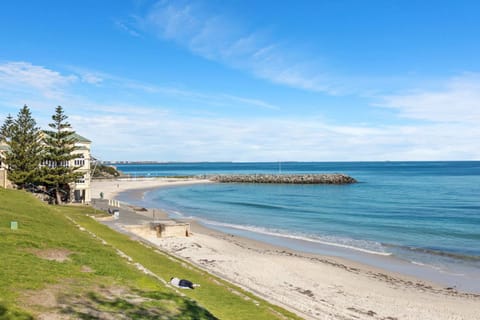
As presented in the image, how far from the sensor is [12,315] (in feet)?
26.1

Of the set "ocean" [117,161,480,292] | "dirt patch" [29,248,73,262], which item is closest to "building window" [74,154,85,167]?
"ocean" [117,161,480,292]

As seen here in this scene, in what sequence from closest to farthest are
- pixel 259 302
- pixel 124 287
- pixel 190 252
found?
pixel 124 287 → pixel 259 302 → pixel 190 252

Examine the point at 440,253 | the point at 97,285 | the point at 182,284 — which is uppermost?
the point at 97,285

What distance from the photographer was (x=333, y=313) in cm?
1402

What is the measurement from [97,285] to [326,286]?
34.6 ft

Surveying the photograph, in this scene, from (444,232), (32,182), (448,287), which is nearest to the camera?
(448,287)

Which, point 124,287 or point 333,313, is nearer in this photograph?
point 124,287

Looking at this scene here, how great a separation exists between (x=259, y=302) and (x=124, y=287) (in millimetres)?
4084

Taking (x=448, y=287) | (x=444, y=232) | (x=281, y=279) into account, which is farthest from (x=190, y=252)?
(x=444, y=232)

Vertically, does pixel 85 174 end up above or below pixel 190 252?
above


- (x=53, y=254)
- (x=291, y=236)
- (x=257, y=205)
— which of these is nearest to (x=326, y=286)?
(x=53, y=254)

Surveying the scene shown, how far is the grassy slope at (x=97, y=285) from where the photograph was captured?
362 inches

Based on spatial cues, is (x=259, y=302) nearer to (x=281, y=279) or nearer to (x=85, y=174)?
(x=281, y=279)

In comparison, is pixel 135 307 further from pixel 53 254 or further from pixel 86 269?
pixel 53 254
